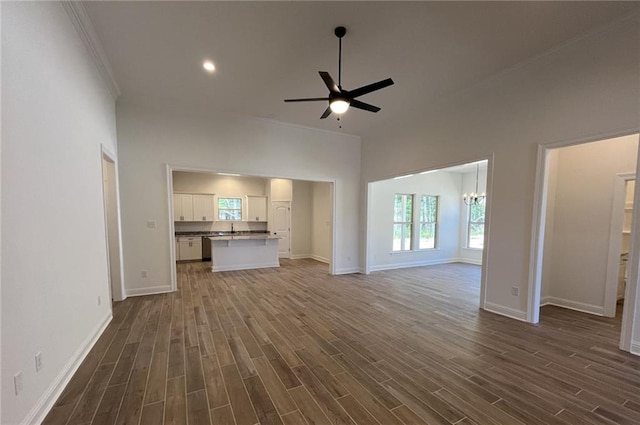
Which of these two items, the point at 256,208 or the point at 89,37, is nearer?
the point at 89,37

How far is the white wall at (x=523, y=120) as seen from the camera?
2.76 meters

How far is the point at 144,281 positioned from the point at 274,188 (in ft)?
17.0

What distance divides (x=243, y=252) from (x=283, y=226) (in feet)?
7.47

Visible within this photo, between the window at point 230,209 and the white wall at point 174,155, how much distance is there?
4.30 meters

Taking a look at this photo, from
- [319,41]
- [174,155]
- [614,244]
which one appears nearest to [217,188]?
[174,155]

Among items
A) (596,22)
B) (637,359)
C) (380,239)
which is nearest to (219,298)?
(380,239)

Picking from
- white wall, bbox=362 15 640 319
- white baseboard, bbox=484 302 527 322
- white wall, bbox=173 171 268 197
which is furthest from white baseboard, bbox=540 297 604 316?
white wall, bbox=173 171 268 197

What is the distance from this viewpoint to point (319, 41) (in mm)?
2977

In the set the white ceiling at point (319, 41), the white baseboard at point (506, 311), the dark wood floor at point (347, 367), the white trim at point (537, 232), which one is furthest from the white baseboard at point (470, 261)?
the white ceiling at point (319, 41)

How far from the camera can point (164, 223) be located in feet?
15.9

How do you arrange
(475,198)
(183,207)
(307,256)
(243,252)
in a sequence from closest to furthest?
(243,252)
(475,198)
(183,207)
(307,256)

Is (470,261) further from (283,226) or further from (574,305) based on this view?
(283,226)

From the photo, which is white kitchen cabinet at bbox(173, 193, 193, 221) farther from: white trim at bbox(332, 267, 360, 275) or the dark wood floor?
white trim at bbox(332, 267, 360, 275)

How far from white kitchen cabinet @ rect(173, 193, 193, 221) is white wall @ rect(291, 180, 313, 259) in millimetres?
3454
